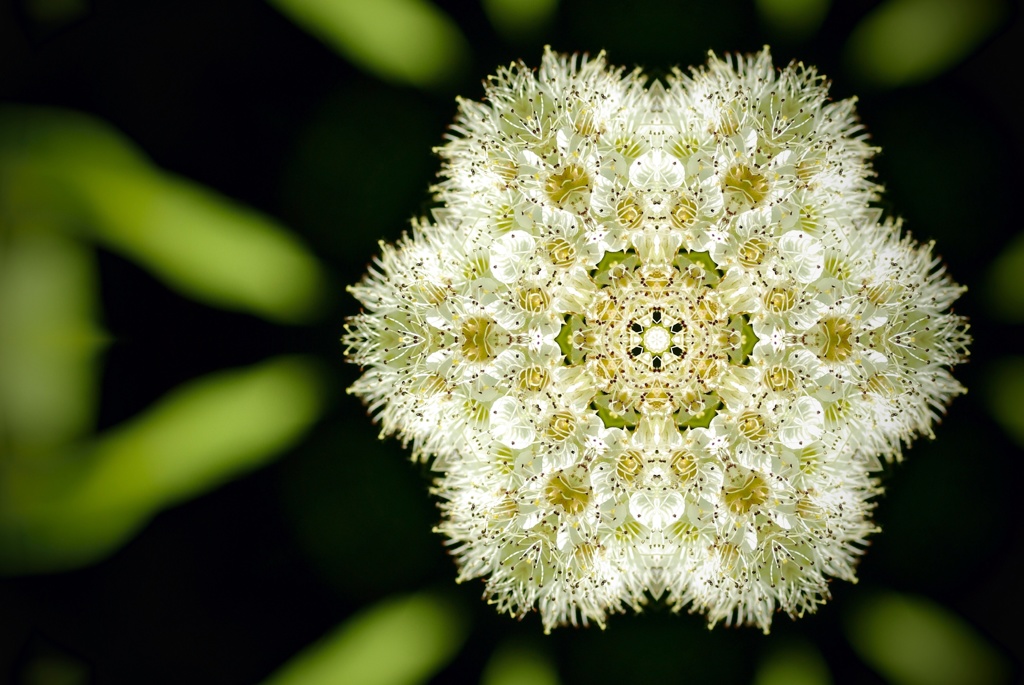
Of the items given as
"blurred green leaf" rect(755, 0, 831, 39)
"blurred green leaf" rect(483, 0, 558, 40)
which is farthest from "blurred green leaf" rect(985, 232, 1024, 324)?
"blurred green leaf" rect(483, 0, 558, 40)

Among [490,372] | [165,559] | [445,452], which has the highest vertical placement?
[490,372]

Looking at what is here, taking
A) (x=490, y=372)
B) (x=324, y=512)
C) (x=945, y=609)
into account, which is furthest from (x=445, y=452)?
(x=945, y=609)

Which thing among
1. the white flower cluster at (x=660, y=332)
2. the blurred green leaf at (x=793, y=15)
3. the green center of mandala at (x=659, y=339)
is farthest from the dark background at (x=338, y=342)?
the green center of mandala at (x=659, y=339)

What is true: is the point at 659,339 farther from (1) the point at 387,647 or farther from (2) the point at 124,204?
(2) the point at 124,204

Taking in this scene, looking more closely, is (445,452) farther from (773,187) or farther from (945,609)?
(945,609)

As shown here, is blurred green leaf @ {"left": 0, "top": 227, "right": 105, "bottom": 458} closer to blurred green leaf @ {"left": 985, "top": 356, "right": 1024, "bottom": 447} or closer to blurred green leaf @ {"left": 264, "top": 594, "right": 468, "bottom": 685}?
blurred green leaf @ {"left": 264, "top": 594, "right": 468, "bottom": 685}

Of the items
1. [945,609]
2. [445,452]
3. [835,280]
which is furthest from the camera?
[945,609]
